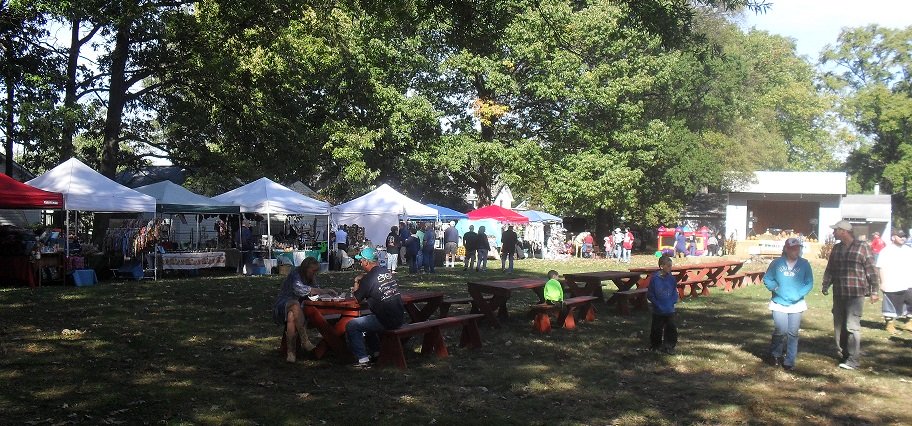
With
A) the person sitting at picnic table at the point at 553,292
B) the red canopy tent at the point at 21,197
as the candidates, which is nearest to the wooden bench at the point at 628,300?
the person sitting at picnic table at the point at 553,292

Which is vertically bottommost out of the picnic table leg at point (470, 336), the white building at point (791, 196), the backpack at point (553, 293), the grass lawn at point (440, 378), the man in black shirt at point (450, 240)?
the grass lawn at point (440, 378)

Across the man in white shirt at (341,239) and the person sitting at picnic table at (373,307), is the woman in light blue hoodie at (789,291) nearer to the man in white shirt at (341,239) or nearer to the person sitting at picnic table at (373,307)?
the person sitting at picnic table at (373,307)

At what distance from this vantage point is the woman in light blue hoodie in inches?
313

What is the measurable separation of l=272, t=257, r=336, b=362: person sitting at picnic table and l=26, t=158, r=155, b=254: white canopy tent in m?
10.3

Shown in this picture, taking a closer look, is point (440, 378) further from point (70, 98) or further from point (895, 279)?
point (70, 98)

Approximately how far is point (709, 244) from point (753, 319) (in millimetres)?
25093

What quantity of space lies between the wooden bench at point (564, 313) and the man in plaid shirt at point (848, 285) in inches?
141

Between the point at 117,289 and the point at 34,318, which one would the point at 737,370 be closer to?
the point at 34,318

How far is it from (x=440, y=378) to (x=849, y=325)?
4.51 meters

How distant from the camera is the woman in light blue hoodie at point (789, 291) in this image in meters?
7.95

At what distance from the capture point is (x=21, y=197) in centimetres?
1427

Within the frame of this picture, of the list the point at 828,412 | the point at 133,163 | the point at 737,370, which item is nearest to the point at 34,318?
the point at 737,370

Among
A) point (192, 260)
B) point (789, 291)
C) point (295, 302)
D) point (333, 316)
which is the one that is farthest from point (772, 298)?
point (192, 260)

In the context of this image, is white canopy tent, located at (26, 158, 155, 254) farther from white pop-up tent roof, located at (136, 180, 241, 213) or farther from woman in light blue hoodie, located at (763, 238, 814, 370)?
woman in light blue hoodie, located at (763, 238, 814, 370)
